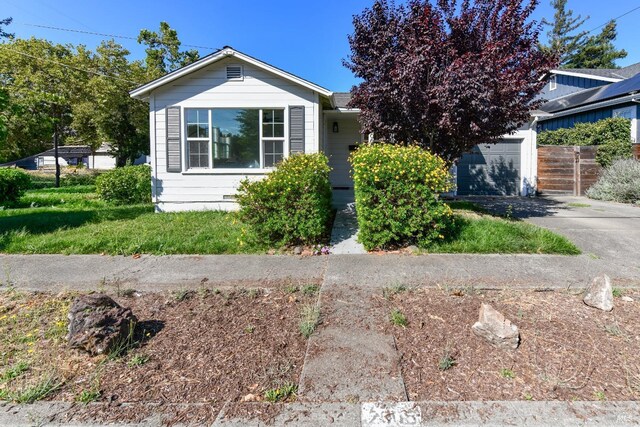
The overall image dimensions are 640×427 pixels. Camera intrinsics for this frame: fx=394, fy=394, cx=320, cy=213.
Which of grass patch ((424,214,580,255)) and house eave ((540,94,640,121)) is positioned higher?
house eave ((540,94,640,121))

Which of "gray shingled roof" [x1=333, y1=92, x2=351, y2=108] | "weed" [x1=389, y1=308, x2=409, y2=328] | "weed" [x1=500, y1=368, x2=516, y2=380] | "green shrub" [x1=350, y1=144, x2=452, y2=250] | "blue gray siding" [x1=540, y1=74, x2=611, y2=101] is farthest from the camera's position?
"blue gray siding" [x1=540, y1=74, x2=611, y2=101]

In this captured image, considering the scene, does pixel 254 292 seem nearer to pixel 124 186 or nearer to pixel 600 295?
pixel 600 295

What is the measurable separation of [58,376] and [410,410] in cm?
247

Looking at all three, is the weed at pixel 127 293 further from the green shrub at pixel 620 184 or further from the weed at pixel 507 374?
the green shrub at pixel 620 184

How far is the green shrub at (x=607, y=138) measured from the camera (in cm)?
1359

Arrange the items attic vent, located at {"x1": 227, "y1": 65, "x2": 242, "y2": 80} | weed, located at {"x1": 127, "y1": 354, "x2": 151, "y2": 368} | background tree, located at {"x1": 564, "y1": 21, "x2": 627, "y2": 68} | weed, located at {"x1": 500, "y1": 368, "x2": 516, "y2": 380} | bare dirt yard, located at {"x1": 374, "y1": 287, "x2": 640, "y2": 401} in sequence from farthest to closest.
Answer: background tree, located at {"x1": 564, "y1": 21, "x2": 627, "y2": 68}, attic vent, located at {"x1": 227, "y1": 65, "x2": 242, "y2": 80}, weed, located at {"x1": 127, "y1": 354, "x2": 151, "y2": 368}, weed, located at {"x1": 500, "y1": 368, "x2": 516, "y2": 380}, bare dirt yard, located at {"x1": 374, "y1": 287, "x2": 640, "y2": 401}

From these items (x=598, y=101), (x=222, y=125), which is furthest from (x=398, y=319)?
(x=598, y=101)

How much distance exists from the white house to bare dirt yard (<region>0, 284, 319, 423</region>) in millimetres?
6064

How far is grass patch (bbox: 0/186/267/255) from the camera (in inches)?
244

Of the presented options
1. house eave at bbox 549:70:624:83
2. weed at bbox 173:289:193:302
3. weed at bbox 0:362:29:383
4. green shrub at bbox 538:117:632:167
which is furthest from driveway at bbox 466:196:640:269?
house eave at bbox 549:70:624:83

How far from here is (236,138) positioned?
10.2 meters

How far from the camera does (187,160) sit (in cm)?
1009

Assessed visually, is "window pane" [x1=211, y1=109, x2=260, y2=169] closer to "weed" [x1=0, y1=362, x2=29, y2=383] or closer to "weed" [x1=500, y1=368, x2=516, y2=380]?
"weed" [x1=0, y1=362, x2=29, y2=383]

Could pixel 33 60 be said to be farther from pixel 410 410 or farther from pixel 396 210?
pixel 410 410
